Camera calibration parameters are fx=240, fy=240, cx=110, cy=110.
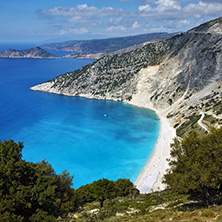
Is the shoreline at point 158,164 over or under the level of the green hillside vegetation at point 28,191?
under

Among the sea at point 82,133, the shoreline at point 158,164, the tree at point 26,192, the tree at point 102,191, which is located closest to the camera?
the tree at point 26,192

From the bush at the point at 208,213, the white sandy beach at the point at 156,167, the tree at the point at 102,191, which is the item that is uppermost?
the bush at the point at 208,213

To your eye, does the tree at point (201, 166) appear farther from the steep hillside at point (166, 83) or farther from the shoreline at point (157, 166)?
the steep hillside at point (166, 83)

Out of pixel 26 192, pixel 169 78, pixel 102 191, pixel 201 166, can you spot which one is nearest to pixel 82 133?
pixel 102 191

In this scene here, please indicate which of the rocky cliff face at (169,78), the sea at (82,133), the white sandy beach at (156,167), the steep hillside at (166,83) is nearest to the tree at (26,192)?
the white sandy beach at (156,167)

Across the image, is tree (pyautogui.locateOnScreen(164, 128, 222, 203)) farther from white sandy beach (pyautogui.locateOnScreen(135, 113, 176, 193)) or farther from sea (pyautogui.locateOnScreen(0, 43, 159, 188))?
sea (pyautogui.locateOnScreen(0, 43, 159, 188))

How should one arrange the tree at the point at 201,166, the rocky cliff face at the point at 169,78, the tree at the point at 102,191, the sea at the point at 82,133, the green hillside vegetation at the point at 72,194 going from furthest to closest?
the rocky cliff face at the point at 169,78 < the sea at the point at 82,133 < the tree at the point at 102,191 < the tree at the point at 201,166 < the green hillside vegetation at the point at 72,194

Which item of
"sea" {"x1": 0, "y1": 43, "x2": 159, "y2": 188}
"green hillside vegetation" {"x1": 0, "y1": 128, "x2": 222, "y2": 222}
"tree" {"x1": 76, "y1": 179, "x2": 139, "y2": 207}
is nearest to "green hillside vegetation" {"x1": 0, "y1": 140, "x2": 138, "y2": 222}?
"green hillside vegetation" {"x1": 0, "y1": 128, "x2": 222, "y2": 222}

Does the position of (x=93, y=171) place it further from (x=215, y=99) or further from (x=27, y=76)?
(x=27, y=76)
